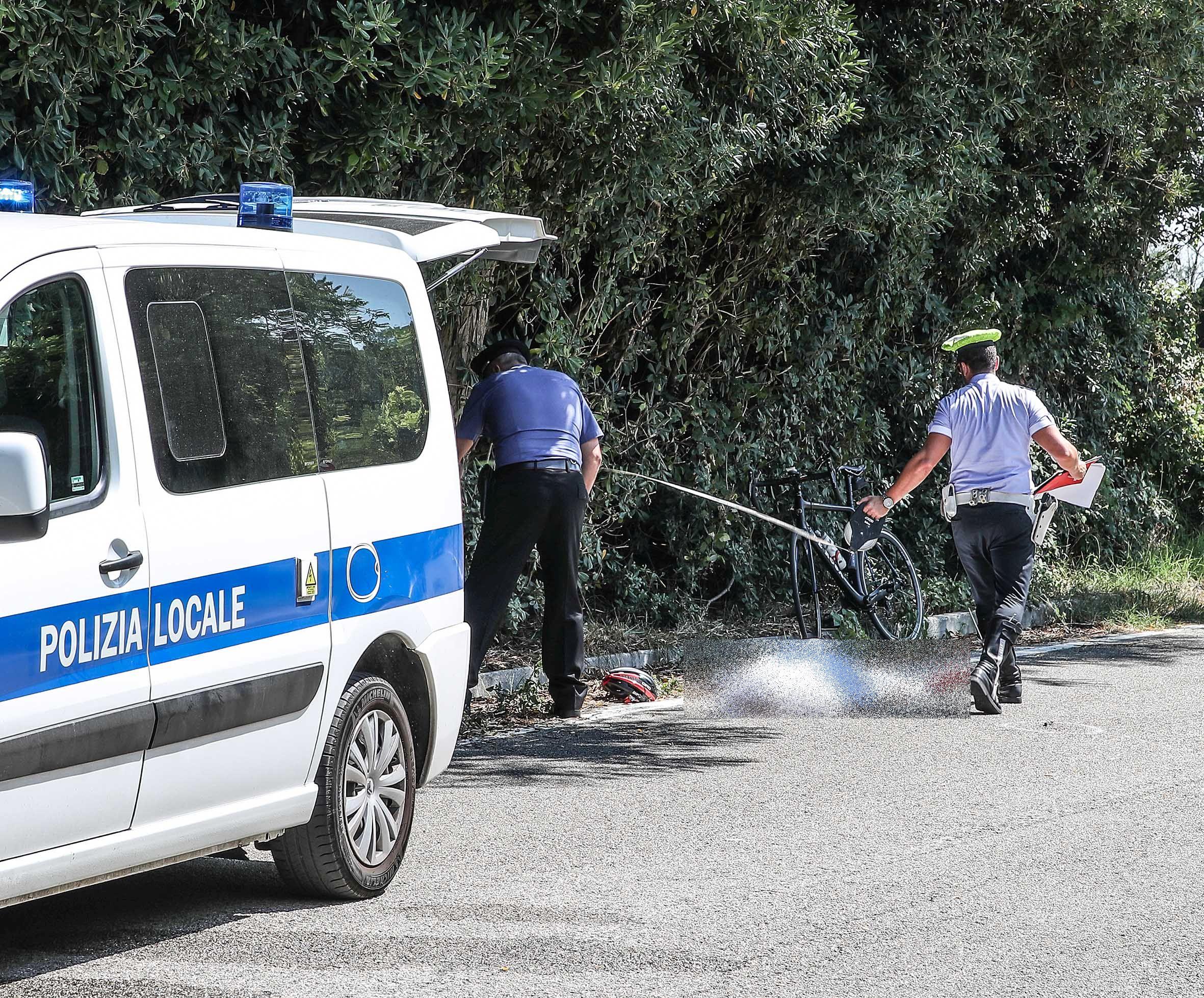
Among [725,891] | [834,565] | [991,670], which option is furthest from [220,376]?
[834,565]

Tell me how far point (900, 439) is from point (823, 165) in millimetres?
3053

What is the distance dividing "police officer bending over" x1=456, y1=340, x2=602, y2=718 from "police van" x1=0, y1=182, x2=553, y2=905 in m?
2.51

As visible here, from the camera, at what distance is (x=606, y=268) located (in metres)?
10.9

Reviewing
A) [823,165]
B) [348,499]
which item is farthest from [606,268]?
[348,499]

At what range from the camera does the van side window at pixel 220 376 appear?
15.4 ft

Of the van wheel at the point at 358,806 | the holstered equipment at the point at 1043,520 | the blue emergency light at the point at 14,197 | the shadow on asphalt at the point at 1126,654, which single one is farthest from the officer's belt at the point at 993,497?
the blue emergency light at the point at 14,197

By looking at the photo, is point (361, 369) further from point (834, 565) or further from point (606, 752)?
point (834, 565)

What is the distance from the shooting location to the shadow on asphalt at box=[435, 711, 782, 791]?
7.62 metres

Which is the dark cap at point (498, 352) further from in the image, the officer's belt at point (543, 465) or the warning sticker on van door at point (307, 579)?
the warning sticker on van door at point (307, 579)

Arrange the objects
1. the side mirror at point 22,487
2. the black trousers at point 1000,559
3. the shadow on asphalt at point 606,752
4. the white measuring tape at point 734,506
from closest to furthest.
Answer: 1. the side mirror at point 22,487
2. the shadow on asphalt at point 606,752
3. the black trousers at point 1000,559
4. the white measuring tape at point 734,506

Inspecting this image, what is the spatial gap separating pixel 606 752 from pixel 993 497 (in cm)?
283

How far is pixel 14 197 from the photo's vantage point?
17.4 feet

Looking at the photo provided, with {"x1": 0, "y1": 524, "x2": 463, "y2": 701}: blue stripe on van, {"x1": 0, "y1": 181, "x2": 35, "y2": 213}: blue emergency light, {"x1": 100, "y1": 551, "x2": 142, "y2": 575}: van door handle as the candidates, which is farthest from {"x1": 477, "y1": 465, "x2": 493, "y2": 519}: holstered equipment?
{"x1": 100, "y1": 551, "x2": 142, "y2": 575}: van door handle

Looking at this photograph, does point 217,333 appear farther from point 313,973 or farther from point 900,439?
point 900,439
